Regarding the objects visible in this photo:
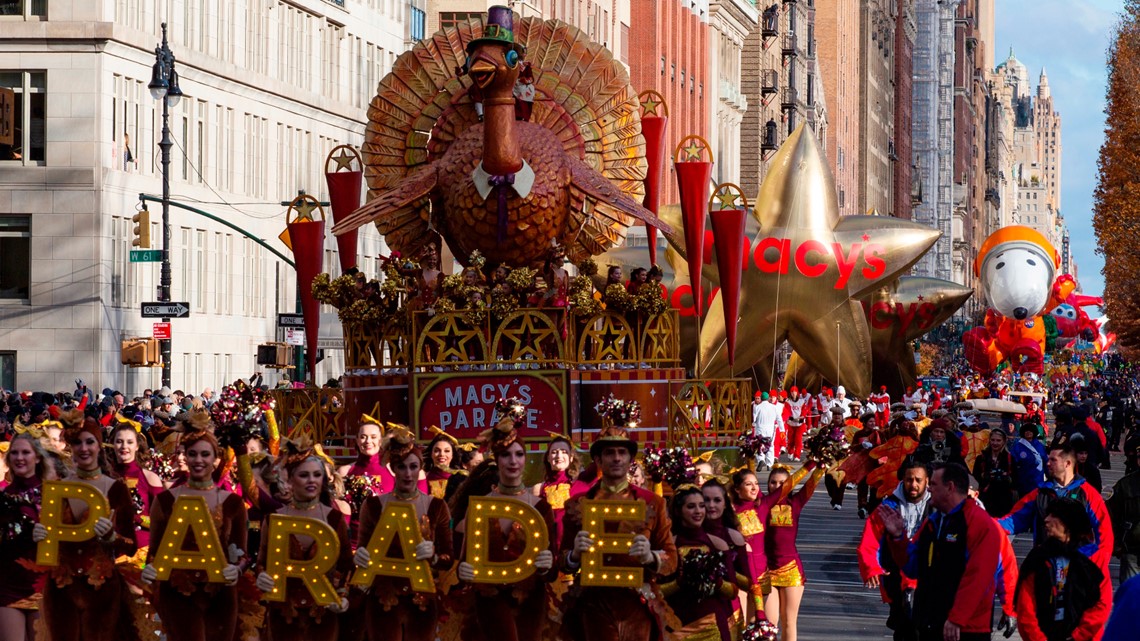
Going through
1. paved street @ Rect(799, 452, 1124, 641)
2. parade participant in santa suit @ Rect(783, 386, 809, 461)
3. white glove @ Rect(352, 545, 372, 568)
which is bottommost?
paved street @ Rect(799, 452, 1124, 641)

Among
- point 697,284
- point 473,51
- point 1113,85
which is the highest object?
point 1113,85

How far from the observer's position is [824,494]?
34.4 m

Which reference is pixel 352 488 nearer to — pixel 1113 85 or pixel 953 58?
pixel 1113 85

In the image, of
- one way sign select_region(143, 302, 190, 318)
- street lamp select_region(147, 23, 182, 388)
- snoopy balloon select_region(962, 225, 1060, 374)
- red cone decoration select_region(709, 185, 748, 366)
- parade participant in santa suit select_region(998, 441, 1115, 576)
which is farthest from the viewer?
snoopy balloon select_region(962, 225, 1060, 374)

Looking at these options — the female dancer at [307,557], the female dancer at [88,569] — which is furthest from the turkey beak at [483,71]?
the female dancer at [307,557]

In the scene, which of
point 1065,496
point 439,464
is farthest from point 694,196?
point 1065,496

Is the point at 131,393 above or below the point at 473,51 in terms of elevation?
below

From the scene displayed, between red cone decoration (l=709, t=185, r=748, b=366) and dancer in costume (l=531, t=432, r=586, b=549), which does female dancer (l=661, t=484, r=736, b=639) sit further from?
red cone decoration (l=709, t=185, r=748, b=366)

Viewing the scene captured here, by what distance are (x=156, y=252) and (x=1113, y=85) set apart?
31969mm

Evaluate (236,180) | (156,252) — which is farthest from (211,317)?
(156,252)

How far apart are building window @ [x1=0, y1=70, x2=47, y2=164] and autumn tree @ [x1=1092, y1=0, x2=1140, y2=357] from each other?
987 inches

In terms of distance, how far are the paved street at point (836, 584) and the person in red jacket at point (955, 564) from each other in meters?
4.86

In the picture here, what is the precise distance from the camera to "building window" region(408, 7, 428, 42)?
57.9 meters

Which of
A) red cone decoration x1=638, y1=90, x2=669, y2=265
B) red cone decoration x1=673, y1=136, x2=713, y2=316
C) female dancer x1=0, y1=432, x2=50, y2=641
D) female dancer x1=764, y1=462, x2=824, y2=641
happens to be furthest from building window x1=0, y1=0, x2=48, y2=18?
female dancer x1=0, y1=432, x2=50, y2=641
